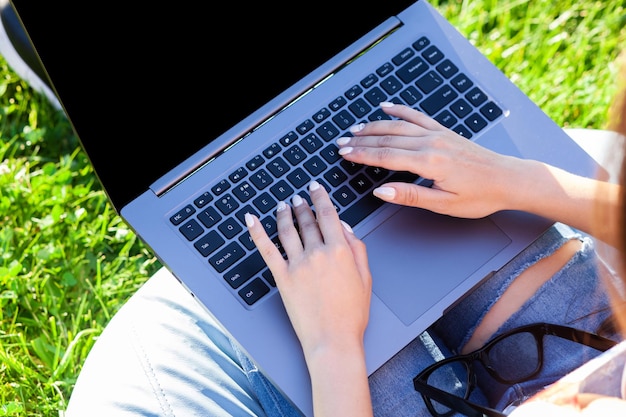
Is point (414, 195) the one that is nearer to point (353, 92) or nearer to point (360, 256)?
point (360, 256)

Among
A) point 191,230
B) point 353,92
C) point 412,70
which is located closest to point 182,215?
point 191,230

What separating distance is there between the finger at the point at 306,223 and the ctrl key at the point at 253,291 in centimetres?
9

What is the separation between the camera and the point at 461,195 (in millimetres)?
1068

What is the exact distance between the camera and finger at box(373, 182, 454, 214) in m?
1.05

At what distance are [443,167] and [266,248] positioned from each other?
0.29m

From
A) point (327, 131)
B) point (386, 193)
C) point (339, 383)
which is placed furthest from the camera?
point (327, 131)

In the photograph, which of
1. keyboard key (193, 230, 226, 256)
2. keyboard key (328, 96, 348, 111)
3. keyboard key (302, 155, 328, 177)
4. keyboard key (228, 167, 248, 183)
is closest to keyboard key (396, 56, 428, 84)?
keyboard key (328, 96, 348, 111)

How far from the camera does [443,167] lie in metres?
1.06

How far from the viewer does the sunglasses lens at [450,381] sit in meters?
1.06

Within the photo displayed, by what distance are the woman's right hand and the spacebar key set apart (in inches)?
2.4

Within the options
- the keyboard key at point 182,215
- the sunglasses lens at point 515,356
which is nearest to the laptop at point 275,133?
the keyboard key at point 182,215

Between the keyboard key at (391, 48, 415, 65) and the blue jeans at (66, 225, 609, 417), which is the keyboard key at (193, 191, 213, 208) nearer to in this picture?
the blue jeans at (66, 225, 609, 417)

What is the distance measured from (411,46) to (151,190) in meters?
0.50

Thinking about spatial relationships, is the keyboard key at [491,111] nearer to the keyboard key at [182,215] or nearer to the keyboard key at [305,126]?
the keyboard key at [305,126]
